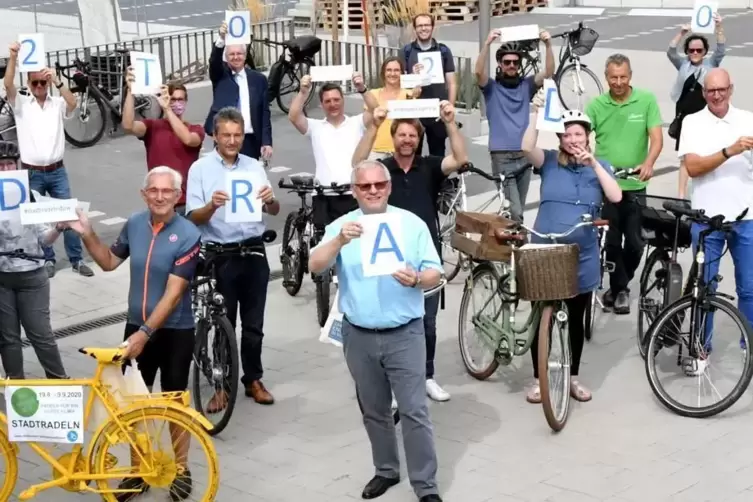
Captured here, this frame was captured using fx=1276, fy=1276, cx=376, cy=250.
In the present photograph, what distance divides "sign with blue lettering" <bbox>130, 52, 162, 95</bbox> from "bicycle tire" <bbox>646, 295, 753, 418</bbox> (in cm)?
413

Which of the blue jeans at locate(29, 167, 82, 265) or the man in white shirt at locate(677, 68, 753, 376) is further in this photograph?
the blue jeans at locate(29, 167, 82, 265)

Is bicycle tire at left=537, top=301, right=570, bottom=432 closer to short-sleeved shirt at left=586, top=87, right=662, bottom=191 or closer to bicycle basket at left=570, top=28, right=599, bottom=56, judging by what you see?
short-sleeved shirt at left=586, top=87, right=662, bottom=191

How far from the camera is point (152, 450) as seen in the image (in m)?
6.54

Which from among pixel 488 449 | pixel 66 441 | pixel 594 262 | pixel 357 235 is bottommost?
pixel 488 449

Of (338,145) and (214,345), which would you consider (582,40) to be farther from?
(214,345)

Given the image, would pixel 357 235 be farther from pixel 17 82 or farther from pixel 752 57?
pixel 752 57

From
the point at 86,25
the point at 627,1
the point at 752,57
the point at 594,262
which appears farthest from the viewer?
the point at 627,1

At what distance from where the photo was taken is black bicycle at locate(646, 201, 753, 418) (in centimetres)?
803

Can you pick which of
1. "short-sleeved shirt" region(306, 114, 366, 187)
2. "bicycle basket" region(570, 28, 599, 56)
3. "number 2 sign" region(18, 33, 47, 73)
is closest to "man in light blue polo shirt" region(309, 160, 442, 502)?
"short-sleeved shirt" region(306, 114, 366, 187)

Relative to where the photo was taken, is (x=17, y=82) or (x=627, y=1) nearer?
(x=17, y=82)

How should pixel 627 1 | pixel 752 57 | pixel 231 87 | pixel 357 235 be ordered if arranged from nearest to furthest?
pixel 357 235 < pixel 231 87 < pixel 752 57 < pixel 627 1

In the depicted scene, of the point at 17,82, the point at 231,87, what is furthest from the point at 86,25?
the point at 231,87

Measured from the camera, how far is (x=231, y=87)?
11.1 meters

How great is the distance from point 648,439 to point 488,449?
990 mm
